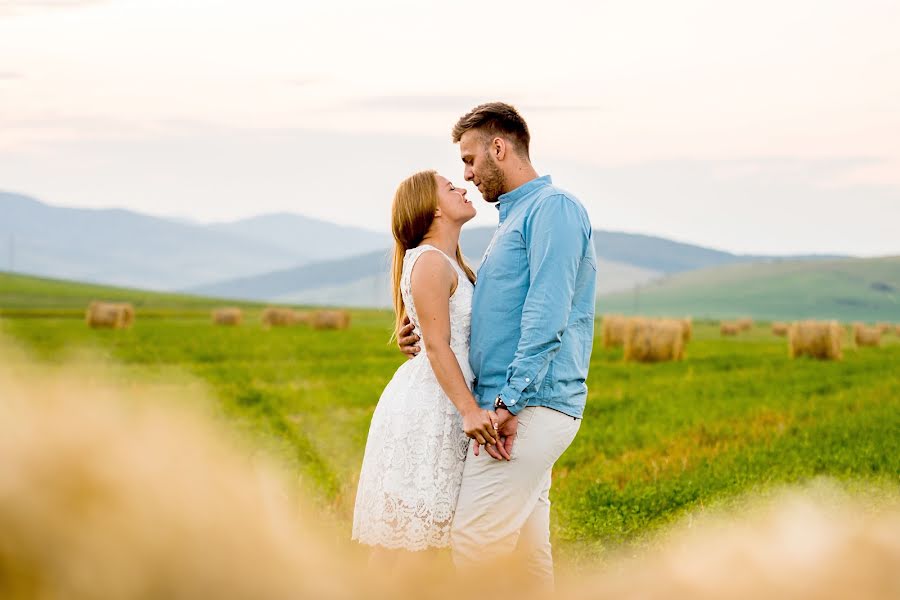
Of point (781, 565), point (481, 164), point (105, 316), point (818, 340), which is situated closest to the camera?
point (781, 565)

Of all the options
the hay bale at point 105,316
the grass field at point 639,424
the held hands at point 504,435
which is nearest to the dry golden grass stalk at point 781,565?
the grass field at point 639,424

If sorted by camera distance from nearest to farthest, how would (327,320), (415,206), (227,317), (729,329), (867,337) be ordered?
(415,206) < (867,337) < (327,320) < (227,317) < (729,329)

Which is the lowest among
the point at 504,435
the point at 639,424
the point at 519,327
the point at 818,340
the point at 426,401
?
the point at 639,424

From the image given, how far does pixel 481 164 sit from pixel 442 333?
2.55ft

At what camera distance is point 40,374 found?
76 cm

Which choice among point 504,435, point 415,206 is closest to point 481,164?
point 415,206

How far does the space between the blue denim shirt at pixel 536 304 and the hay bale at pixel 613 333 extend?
28131 millimetres

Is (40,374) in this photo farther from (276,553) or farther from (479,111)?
(479,111)

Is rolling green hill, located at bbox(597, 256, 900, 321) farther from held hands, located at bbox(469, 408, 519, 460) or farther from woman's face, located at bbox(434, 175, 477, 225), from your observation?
held hands, located at bbox(469, 408, 519, 460)

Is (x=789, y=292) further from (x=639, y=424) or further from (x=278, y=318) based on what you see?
(x=639, y=424)

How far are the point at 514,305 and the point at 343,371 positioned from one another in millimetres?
17937

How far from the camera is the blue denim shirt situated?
4.04 meters

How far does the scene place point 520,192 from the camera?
4.37m

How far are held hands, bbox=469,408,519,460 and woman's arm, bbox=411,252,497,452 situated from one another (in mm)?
35
